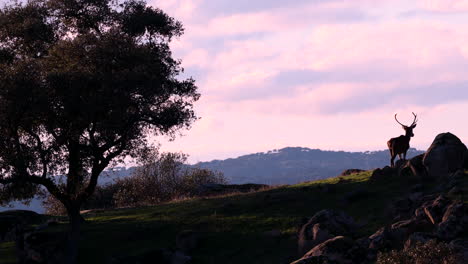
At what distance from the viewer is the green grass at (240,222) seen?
120 feet

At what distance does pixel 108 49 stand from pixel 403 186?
69.3 feet

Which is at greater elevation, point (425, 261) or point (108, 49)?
point (108, 49)

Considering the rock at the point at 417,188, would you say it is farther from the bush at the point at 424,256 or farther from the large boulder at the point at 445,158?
the bush at the point at 424,256

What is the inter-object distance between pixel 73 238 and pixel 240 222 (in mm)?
10658

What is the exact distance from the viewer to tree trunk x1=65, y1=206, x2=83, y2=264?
1547 inches

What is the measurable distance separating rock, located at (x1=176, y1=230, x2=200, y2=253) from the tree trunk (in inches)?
254

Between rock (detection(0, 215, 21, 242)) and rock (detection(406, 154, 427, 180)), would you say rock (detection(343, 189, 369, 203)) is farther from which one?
rock (detection(0, 215, 21, 242))

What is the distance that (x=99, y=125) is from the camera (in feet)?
130

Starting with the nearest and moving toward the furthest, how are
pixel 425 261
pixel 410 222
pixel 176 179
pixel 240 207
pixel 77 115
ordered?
pixel 425 261, pixel 410 222, pixel 77 115, pixel 240 207, pixel 176 179

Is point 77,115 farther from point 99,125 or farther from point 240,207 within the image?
point 240,207

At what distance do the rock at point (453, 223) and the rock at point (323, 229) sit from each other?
5.53 meters

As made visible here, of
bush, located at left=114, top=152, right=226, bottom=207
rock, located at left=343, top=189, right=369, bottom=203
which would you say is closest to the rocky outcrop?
rock, located at left=343, top=189, right=369, bottom=203

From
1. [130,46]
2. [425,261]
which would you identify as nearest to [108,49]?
[130,46]

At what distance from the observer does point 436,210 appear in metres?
31.0
